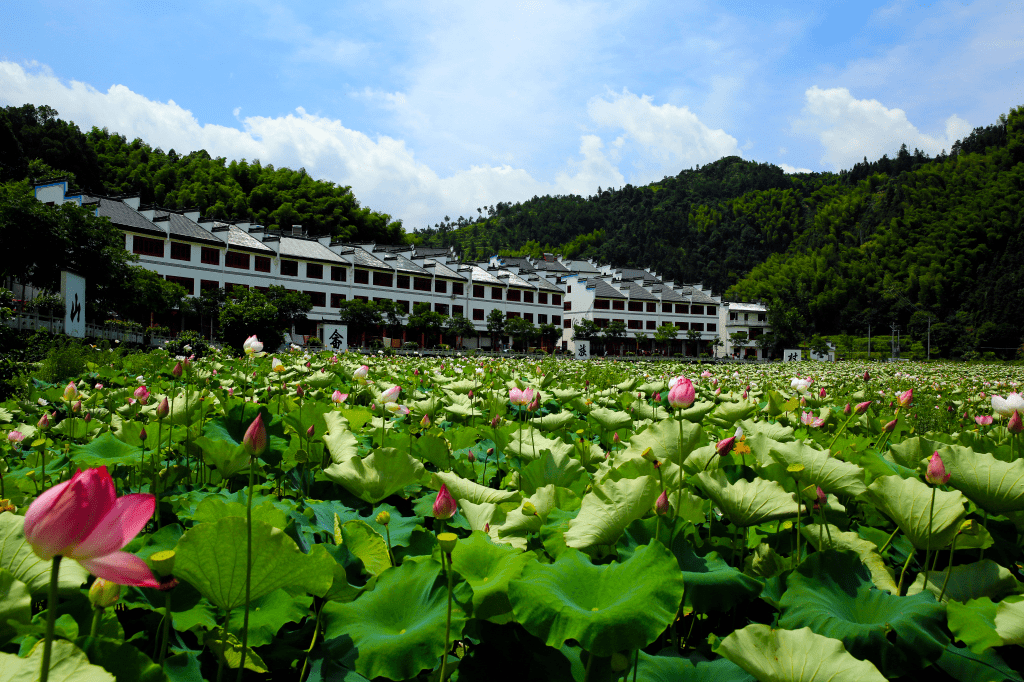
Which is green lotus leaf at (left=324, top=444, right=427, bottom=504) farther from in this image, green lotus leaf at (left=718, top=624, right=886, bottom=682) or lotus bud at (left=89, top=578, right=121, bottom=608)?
green lotus leaf at (left=718, top=624, right=886, bottom=682)

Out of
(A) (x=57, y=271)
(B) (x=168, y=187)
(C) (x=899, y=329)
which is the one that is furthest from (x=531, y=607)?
(C) (x=899, y=329)

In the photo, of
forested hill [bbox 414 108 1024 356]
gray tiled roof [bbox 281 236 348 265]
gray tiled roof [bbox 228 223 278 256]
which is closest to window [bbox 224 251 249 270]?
gray tiled roof [bbox 228 223 278 256]

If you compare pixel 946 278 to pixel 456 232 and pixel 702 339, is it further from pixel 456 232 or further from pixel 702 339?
pixel 456 232

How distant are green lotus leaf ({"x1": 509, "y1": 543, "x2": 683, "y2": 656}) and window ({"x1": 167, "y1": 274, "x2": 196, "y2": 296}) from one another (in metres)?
35.9

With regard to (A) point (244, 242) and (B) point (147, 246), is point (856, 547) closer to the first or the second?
(B) point (147, 246)

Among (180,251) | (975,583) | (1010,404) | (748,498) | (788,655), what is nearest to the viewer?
(788,655)

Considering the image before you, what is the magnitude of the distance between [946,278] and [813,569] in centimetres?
8461

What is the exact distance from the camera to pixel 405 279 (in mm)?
42062

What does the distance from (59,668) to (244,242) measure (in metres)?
38.5

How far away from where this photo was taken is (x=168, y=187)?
48.5 m

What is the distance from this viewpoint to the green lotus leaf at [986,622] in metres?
0.85

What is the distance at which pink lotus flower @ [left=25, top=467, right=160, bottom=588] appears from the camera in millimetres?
Answer: 566

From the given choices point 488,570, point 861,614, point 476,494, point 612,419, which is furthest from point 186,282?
point 861,614

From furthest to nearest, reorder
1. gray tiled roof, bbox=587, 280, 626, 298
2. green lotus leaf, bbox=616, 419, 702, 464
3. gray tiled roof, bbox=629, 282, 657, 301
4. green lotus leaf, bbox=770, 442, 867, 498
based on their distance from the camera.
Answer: gray tiled roof, bbox=629, 282, 657, 301, gray tiled roof, bbox=587, 280, 626, 298, green lotus leaf, bbox=616, 419, 702, 464, green lotus leaf, bbox=770, 442, 867, 498
